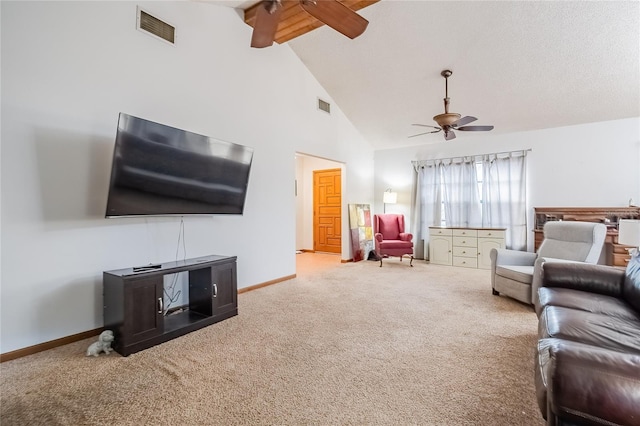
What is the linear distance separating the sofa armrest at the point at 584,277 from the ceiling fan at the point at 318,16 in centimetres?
260

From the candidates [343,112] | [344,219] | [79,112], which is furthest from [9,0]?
[344,219]

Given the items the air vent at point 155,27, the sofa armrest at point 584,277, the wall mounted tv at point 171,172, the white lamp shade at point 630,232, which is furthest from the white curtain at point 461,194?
the air vent at point 155,27

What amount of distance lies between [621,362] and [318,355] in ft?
5.67

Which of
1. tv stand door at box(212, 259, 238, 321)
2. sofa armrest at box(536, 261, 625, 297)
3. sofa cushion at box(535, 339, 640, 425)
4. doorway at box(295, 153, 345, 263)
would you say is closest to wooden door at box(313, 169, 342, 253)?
doorway at box(295, 153, 345, 263)

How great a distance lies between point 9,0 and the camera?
222 centimetres

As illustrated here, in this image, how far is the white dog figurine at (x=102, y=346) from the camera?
90.2 inches

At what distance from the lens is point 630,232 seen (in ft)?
8.21

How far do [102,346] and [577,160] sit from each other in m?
6.93

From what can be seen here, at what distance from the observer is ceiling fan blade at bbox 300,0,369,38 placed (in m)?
2.32

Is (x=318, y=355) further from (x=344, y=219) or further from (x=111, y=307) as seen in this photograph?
(x=344, y=219)

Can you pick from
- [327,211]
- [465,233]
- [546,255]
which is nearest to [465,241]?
[465,233]

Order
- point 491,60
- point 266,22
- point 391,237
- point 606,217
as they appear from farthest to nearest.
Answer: point 391,237 < point 606,217 < point 491,60 < point 266,22

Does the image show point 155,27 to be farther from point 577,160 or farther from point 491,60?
point 577,160

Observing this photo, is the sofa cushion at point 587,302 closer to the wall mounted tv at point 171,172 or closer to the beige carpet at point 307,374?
the beige carpet at point 307,374
